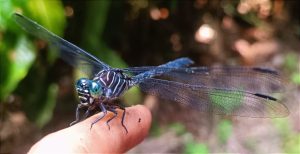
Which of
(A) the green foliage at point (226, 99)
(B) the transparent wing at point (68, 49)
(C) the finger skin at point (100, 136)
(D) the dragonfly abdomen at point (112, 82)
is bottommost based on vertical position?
(C) the finger skin at point (100, 136)

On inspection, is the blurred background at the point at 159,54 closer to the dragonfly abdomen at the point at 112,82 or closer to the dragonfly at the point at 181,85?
the dragonfly at the point at 181,85

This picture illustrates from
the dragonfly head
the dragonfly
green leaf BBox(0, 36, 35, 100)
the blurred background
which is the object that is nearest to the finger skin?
the dragonfly

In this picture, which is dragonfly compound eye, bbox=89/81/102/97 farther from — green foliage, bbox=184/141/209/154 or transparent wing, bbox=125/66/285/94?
green foliage, bbox=184/141/209/154

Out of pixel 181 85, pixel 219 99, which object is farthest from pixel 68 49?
pixel 219 99

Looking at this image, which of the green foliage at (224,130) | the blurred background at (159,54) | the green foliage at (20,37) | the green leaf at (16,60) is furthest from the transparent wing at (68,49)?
the green foliage at (224,130)

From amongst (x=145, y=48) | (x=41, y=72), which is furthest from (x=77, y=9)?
(x=145, y=48)

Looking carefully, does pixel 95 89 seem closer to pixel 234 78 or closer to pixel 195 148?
pixel 234 78

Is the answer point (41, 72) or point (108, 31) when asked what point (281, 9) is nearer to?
point (108, 31)

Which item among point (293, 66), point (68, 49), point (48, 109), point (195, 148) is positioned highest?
point (293, 66)
